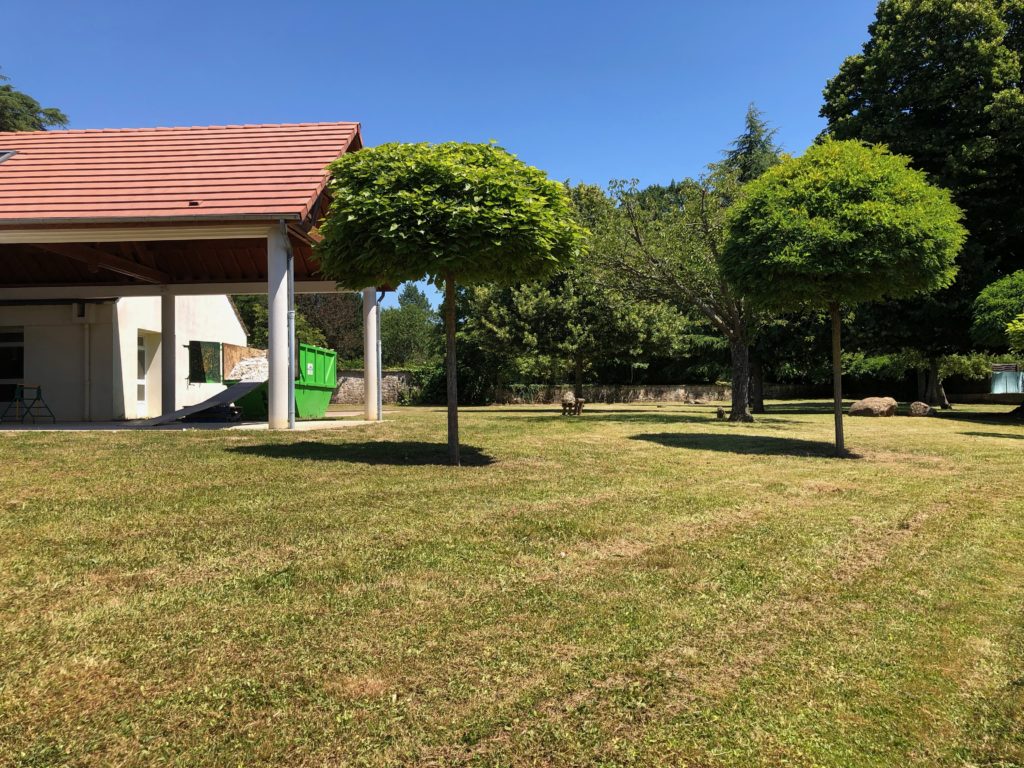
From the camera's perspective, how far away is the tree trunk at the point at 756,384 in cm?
2775

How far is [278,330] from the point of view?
11.9 m

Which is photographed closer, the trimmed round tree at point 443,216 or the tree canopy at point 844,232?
the trimmed round tree at point 443,216

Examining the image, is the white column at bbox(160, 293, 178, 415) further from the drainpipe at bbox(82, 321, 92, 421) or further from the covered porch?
the drainpipe at bbox(82, 321, 92, 421)

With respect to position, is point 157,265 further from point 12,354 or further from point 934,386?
point 934,386

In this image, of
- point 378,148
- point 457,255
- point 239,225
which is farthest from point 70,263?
point 457,255

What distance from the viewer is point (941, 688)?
2.78 metres

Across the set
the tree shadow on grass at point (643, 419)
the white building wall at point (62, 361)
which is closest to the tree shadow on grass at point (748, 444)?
the tree shadow on grass at point (643, 419)

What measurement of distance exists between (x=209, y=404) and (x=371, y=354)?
4022 mm

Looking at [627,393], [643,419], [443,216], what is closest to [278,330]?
[443,216]

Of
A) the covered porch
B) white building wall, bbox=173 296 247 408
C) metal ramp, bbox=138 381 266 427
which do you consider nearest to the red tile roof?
the covered porch

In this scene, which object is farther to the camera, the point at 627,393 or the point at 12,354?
the point at 627,393

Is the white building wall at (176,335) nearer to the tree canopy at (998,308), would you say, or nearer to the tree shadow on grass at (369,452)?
the tree shadow on grass at (369,452)

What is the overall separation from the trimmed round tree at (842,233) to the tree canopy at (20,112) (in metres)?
40.4

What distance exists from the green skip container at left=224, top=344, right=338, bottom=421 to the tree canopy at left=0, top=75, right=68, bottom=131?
97.9 feet
